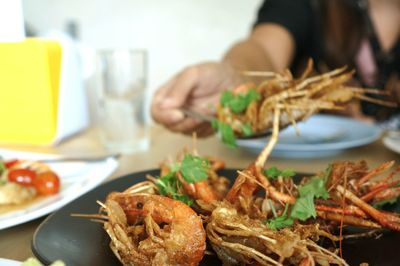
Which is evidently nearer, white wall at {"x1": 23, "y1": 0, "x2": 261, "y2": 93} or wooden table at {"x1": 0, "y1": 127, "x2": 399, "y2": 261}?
wooden table at {"x1": 0, "y1": 127, "x2": 399, "y2": 261}

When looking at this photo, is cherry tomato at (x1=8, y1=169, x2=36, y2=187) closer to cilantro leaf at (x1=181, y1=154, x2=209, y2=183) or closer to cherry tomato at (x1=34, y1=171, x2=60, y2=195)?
cherry tomato at (x1=34, y1=171, x2=60, y2=195)

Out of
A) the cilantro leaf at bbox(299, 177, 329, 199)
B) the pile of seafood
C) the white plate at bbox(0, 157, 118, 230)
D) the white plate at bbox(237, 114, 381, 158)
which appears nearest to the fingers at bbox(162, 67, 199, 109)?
the white plate at bbox(237, 114, 381, 158)

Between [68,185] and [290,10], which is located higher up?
[290,10]

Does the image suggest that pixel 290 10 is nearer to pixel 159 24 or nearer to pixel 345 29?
pixel 345 29

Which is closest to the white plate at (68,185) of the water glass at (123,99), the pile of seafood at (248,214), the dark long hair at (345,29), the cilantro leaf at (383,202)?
the pile of seafood at (248,214)

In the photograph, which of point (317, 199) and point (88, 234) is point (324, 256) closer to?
point (317, 199)

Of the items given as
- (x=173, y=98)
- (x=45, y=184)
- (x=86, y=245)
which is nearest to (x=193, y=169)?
(x=86, y=245)

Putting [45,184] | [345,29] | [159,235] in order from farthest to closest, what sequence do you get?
[345,29] → [45,184] → [159,235]

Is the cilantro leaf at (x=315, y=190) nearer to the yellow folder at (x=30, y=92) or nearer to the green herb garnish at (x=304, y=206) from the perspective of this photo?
the green herb garnish at (x=304, y=206)
